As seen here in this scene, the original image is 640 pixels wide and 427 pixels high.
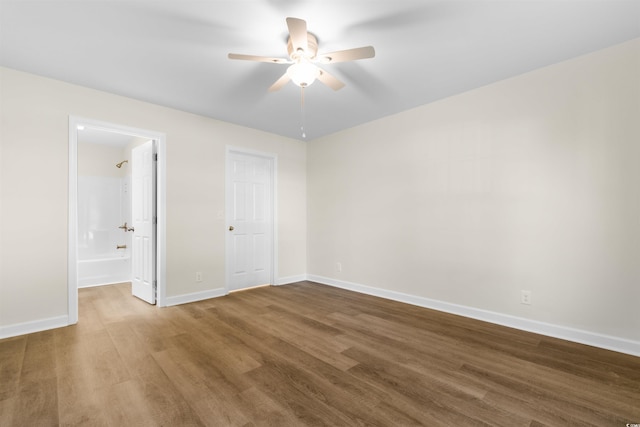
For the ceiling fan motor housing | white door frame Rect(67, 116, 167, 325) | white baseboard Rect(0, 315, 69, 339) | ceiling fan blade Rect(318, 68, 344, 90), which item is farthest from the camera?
white door frame Rect(67, 116, 167, 325)

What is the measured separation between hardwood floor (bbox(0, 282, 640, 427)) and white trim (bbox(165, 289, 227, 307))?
427mm

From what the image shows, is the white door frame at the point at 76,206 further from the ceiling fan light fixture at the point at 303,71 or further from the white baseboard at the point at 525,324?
the white baseboard at the point at 525,324

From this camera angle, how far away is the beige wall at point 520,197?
7.57ft

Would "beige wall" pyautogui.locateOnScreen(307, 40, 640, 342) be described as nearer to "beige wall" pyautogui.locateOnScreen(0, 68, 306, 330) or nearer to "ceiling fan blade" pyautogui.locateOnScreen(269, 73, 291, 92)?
"ceiling fan blade" pyautogui.locateOnScreen(269, 73, 291, 92)

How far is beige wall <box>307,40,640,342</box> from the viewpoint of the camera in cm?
231

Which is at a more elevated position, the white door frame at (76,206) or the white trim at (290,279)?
the white door frame at (76,206)

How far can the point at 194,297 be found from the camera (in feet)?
12.3

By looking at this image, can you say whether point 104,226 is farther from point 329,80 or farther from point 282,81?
point 329,80

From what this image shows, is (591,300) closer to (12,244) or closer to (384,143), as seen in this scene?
(384,143)

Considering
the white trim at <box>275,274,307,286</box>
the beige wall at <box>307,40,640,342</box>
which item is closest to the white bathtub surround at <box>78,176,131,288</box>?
the white trim at <box>275,274,307,286</box>

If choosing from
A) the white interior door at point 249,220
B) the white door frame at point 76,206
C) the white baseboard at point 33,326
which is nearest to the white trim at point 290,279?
the white interior door at point 249,220

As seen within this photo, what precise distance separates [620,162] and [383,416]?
2.72 meters

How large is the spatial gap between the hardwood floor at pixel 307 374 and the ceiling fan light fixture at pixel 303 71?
2.18 meters

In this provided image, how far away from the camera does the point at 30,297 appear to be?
106 inches
